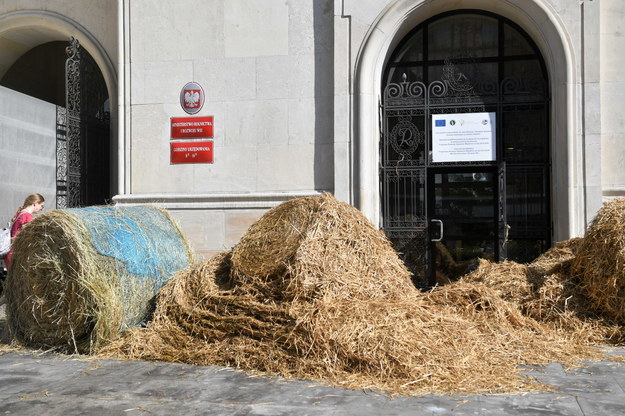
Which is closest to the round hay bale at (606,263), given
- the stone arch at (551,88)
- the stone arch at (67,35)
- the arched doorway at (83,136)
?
the stone arch at (551,88)

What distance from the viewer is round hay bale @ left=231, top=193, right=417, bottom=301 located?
20.8 feet

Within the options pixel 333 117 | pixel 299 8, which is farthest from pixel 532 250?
pixel 299 8

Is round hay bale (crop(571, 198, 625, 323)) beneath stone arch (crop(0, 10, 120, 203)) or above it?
beneath

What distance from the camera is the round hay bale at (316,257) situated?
6340 millimetres

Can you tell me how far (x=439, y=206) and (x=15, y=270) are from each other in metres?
6.39

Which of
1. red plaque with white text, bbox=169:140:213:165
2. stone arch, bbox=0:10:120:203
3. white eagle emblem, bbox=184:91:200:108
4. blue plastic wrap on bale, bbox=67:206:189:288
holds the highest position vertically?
stone arch, bbox=0:10:120:203

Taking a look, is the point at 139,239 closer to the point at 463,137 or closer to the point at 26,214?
the point at 26,214

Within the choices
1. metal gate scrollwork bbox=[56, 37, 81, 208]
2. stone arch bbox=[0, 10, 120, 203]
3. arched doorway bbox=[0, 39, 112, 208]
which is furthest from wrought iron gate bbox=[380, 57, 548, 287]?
metal gate scrollwork bbox=[56, 37, 81, 208]

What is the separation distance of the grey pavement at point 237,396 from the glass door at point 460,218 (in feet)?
14.3

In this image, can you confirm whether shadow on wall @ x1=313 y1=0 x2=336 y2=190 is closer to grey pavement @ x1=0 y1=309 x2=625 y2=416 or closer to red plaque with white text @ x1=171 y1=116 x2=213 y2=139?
red plaque with white text @ x1=171 y1=116 x2=213 y2=139

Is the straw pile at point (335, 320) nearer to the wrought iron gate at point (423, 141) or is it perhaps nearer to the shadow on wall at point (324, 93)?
the wrought iron gate at point (423, 141)

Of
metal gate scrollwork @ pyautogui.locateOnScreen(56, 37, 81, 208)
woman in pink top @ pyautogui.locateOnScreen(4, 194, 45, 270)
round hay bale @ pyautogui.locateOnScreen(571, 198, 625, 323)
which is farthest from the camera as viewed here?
metal gate scrollwork @ pyautogui.locateOnScreen(56, 37, 81, 208)

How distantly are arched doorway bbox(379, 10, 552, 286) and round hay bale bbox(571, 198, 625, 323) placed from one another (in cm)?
253

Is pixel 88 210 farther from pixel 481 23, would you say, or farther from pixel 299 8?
pixel 481 23
